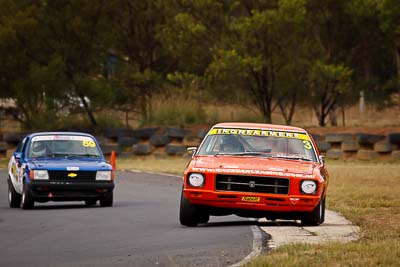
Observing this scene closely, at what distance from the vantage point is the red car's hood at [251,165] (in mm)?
14047

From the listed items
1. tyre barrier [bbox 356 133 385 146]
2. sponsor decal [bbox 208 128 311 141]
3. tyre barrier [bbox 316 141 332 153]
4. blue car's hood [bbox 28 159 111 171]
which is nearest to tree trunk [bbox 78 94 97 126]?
tyre barrier [bbox 316 141 332 153]

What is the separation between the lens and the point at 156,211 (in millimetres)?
17844

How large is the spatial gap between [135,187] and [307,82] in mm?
14385

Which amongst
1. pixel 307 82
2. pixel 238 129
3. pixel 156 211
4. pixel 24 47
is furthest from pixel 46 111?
pixel 238 129

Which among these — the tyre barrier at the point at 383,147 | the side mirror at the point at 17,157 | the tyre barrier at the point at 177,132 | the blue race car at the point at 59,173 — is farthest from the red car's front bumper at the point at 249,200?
the tyre barrier at the point at 177,132

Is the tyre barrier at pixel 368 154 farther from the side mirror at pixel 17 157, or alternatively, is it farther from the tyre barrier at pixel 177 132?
the side mirror at pixel 17 157

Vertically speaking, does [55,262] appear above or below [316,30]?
below

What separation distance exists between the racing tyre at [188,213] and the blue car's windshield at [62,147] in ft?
18.8

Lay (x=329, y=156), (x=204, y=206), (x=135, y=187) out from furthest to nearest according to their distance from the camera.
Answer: (x=329, y=156) → (x=135, y=187) → (x=204, y=206)

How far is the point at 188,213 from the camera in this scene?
1433cm

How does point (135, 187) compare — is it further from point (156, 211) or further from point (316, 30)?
point (316, 30)

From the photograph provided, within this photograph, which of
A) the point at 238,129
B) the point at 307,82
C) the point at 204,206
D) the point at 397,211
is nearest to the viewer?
the point at 204,206

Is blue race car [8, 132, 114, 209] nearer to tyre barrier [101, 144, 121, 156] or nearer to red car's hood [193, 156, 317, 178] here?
red car's hood [193, 156, 317, 178]

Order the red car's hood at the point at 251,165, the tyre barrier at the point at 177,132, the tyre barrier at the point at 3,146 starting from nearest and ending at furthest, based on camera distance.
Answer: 1. the red car's hood at the point at 251,165
2. the tyre barrier at the point at 177,132
3. the tyre barrier at the point at 3,146
